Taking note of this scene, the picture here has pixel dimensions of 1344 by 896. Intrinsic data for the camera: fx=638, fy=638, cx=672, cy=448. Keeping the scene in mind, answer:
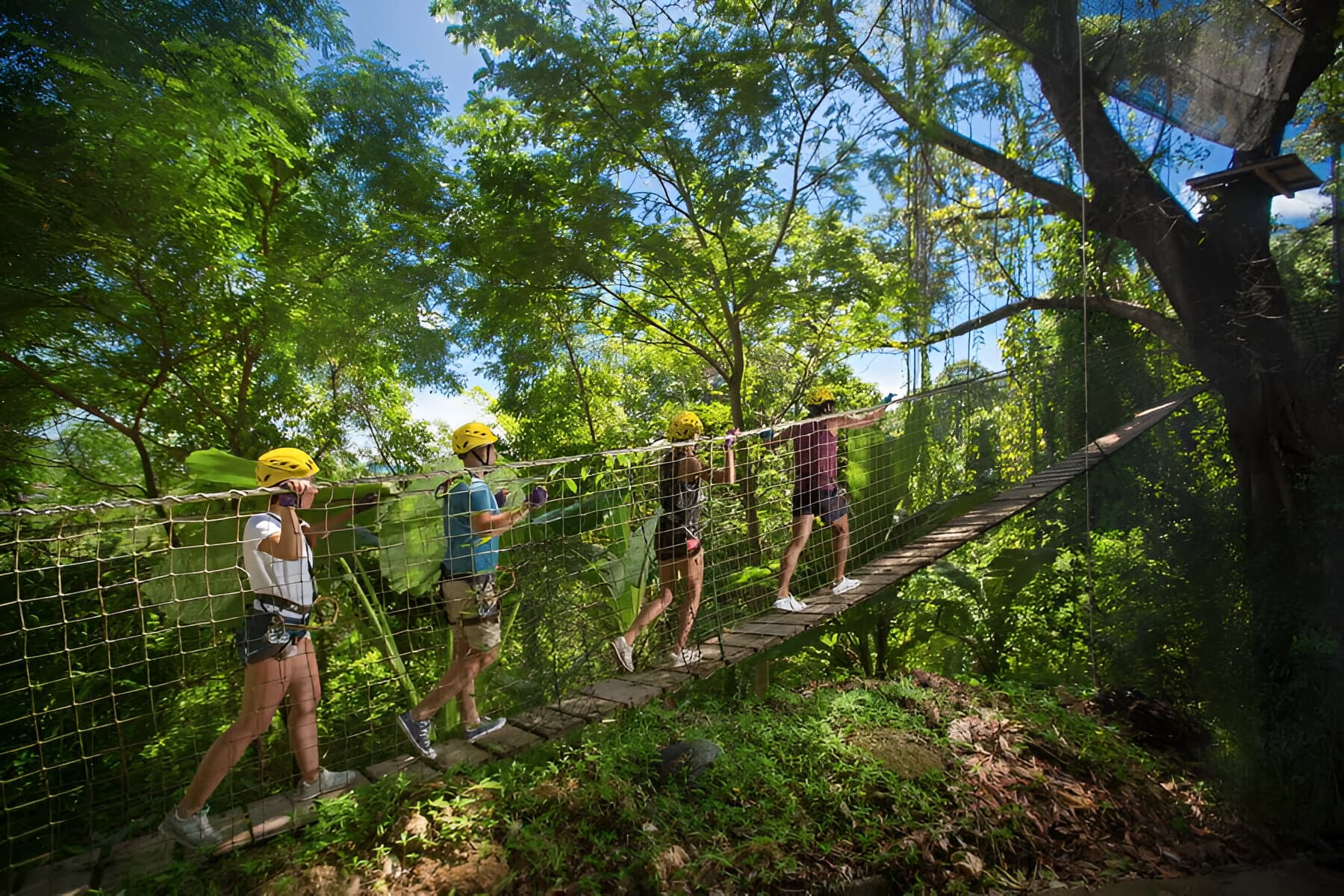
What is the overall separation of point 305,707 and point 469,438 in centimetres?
87

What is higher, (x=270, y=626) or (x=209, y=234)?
(x=209, y=234)

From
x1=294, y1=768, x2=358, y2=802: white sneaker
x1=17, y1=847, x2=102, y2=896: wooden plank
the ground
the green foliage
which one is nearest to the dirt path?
the ground

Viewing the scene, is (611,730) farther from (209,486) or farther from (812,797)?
(209,486)

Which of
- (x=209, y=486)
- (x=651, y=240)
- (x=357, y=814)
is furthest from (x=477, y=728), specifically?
(x=651, y=240)

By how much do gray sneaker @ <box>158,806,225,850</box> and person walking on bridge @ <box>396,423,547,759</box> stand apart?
490 mm

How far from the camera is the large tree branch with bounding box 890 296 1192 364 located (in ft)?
6.72

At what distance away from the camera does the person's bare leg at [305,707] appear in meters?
1.75

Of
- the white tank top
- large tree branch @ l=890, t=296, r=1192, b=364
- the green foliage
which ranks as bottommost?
the white tank top

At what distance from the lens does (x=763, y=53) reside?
3.26 meters

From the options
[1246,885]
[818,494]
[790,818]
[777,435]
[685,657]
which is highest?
[777,435]

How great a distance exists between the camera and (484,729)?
2045 millimetres

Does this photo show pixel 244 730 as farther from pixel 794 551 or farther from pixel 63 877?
pixel 794 551

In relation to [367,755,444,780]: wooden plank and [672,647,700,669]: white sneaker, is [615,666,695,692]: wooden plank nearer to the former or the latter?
[672,647,700,669]: white sneaker

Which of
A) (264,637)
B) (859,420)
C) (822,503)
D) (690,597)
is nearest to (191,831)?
(264,637)
